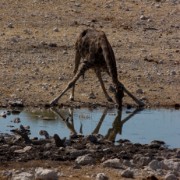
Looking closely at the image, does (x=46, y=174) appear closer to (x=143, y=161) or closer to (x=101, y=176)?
(x=101, y=176)

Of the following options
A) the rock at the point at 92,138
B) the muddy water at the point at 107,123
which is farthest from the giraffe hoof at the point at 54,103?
the rock at the point at 92,138

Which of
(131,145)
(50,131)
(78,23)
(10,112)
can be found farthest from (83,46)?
(78,23)

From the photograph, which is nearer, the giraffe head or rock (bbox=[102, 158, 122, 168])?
rock (bbox=[102, 158, 122, 168])

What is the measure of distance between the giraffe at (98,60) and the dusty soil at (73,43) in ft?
0.99

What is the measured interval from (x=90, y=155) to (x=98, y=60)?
587 cm

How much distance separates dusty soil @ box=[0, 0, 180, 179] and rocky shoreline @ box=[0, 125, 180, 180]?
3.59 meters

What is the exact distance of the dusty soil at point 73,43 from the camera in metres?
18.2

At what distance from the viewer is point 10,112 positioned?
1614 centimetres

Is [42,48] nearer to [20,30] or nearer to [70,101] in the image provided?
[20,30]

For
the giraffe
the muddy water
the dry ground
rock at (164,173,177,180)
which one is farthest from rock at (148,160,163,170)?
the dry ground

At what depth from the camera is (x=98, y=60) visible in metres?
17.8

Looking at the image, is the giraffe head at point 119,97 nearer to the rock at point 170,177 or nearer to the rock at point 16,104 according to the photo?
the rock at point 16,104

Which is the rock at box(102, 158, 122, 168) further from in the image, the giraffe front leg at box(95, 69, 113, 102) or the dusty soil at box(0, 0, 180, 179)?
the giraffe front leg at box(95, 69, 113, 102)

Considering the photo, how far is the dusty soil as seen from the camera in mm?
18219
